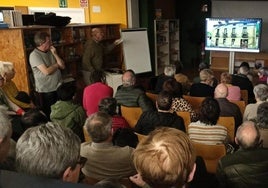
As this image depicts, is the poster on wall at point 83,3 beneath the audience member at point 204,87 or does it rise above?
above

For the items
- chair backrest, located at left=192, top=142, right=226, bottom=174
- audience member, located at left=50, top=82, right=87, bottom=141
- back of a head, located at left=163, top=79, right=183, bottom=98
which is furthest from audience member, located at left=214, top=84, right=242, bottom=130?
audience member, located at left=50, top=82, right=87, bottom=141

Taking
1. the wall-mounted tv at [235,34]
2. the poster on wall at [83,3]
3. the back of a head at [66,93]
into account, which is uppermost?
the poster on wall at [83,3]

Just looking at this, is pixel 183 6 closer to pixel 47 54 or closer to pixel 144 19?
pixel 144 19

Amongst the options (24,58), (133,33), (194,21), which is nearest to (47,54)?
(24,58)

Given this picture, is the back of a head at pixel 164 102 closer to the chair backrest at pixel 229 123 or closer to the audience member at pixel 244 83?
the chair backrest at pixel 229 123

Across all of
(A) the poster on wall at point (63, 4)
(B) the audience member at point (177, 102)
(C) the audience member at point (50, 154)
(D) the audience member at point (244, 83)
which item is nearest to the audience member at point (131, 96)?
(B) the audience member at point (177, 102)

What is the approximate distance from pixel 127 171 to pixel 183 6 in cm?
859

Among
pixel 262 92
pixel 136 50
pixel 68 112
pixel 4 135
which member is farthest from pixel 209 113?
pixel 136 50

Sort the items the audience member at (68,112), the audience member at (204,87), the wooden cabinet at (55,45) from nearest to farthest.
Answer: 1. the audience member at (68,112)
2. the audience member at (204,87)
3. the wooden cabinet at (55,45)

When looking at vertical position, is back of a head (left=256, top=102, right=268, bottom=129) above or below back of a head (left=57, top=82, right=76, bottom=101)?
below

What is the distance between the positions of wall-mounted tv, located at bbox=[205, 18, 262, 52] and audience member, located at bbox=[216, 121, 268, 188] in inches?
198

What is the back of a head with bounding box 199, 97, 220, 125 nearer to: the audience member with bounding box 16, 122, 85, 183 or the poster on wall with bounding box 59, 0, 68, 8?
the audience member with bounding box 16, 122, 85, 183

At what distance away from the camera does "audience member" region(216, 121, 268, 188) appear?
2.11m

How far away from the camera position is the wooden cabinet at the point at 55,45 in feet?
15.9
